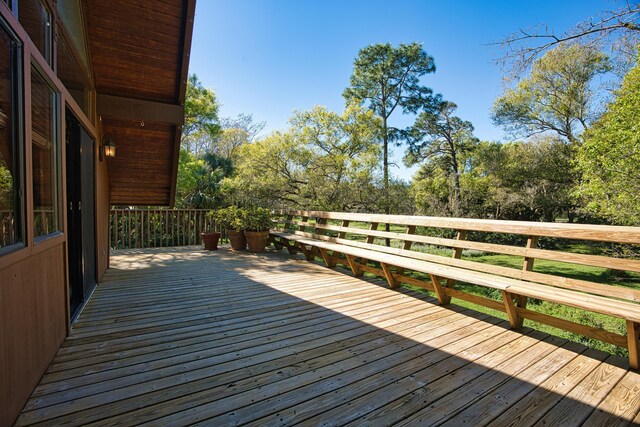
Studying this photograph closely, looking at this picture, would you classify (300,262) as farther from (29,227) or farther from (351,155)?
(351,155)

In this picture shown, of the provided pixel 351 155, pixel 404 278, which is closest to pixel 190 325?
pixel 404 278

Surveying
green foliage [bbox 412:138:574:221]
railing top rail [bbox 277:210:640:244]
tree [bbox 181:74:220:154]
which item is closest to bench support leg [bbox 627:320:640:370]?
railing top rail [bbox 277:210:640:244]

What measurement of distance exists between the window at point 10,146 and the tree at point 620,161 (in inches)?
391

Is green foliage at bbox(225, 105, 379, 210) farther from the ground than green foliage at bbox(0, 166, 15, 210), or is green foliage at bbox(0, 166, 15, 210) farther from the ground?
green foliage at bbox(225, 105, 379, 210)

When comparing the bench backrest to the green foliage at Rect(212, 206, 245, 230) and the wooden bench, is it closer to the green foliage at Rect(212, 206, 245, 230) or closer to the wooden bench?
the wooden bench

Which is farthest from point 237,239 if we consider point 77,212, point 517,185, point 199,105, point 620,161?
point 517,185

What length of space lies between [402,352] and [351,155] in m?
9.06

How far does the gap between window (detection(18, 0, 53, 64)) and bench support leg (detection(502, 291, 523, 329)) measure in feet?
12.3

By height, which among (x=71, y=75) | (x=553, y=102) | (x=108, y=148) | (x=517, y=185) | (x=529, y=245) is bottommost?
(x=529, y=245)

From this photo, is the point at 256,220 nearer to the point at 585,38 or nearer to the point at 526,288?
the point at 526,288

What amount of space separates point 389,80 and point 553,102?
7506 mm

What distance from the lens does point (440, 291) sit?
10.4ft

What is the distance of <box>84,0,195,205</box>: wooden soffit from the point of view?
3521 millimetres

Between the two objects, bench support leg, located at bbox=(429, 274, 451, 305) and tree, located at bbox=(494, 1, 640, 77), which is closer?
bench support leg, located at bbox=(429, 274, 451, 305)
